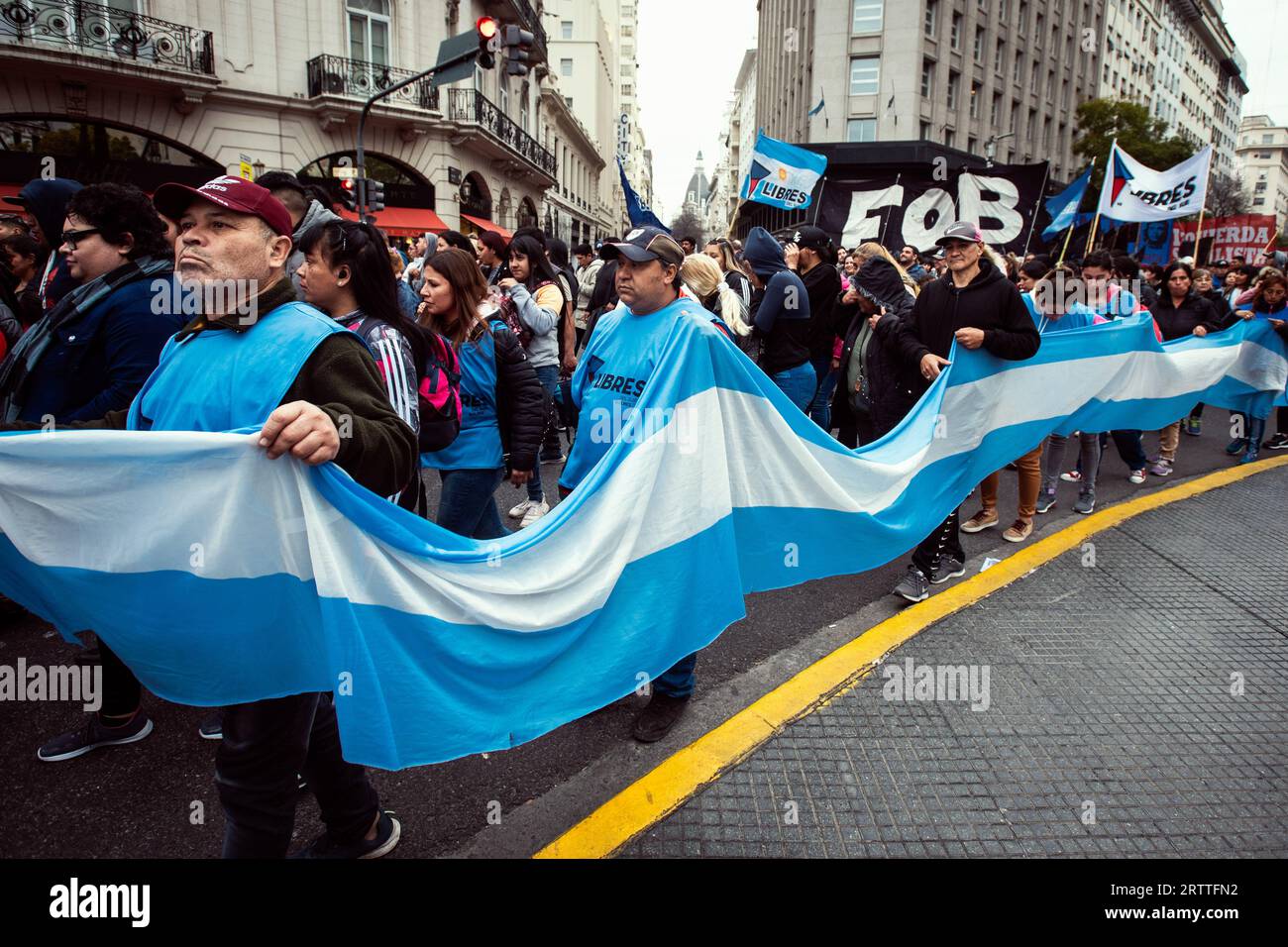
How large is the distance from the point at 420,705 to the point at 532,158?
3454 centimetres

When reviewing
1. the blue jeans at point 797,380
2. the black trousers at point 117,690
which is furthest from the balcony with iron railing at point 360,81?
the black trousers at point 117,690

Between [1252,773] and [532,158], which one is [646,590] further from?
[532,158]

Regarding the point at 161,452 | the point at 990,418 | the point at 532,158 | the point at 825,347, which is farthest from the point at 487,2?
the point at 161,452

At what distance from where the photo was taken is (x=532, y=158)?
109 feet

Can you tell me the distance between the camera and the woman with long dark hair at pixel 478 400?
349 cm

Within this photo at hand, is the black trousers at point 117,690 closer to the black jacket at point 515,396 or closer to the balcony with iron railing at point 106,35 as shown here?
the black jacket at point 515,396

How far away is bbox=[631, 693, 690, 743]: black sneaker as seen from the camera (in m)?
2.97

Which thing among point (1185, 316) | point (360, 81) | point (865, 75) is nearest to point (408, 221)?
point (360, 81)

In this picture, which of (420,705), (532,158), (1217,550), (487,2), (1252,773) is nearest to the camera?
(420,705)

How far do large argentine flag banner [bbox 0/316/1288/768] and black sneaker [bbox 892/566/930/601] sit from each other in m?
0.74

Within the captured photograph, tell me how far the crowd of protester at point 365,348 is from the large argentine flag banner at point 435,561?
0.15 metres

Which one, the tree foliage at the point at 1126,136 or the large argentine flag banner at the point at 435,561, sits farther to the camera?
the tree foliage at the point at 1126,136

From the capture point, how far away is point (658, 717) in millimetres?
3057
